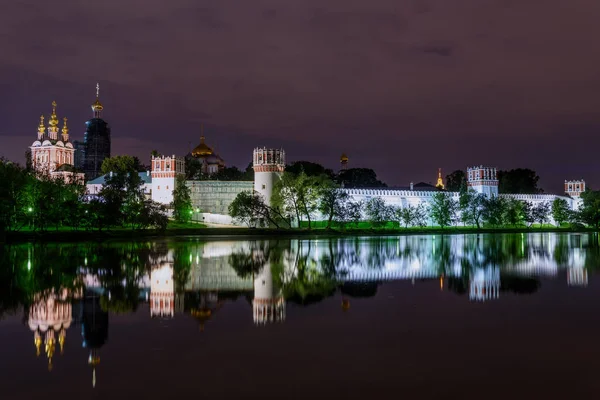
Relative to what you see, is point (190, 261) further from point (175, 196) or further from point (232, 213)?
point (175, 196)

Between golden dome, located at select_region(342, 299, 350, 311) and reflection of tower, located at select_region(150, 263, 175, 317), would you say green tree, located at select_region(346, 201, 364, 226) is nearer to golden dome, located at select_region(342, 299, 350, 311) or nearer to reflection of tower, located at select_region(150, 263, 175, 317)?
reflection of tower, located at select_region(150, 263, 175, 317)

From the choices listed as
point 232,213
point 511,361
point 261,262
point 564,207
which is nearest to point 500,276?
point 261,262

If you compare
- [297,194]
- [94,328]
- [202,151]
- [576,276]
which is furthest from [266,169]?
[94,328]

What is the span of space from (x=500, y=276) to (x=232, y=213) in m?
37.2

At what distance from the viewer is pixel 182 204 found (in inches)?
2265

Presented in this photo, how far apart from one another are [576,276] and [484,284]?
3.84 m

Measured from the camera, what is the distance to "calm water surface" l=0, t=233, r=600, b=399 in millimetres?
6488

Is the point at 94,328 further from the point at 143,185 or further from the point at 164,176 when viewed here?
the point at 143,185

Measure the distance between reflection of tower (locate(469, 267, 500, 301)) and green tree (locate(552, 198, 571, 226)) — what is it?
57.2 metres

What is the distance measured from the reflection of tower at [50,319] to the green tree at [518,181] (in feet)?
286

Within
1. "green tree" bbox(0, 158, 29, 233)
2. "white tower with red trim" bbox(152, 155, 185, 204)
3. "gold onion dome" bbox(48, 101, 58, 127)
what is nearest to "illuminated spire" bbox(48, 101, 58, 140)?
"gold onion dome" bbox(48, 101, 58, 127)

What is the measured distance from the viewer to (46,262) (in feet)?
67.9

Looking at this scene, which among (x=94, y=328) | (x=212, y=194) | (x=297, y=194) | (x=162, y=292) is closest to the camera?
(x=94, y=328)

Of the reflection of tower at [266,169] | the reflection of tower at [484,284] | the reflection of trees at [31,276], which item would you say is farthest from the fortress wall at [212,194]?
the reflection of tower at [484,284]
